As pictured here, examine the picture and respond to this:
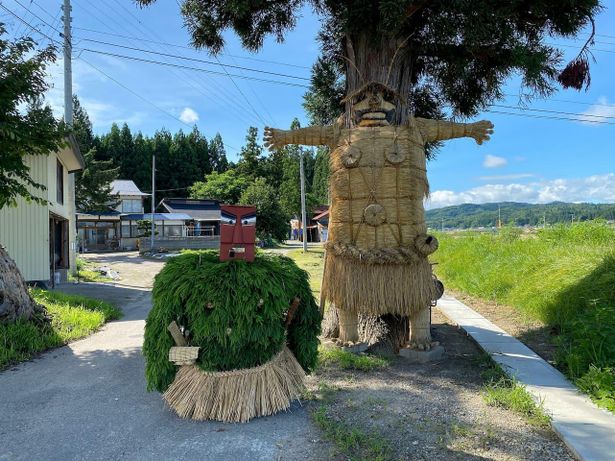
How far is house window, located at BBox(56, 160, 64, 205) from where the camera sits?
14308mm

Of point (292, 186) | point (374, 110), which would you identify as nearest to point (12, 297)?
point (374, 110)

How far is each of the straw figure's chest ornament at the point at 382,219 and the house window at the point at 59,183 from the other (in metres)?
12.2

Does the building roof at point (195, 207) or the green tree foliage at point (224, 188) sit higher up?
the green tree foliage at point (224, 188)

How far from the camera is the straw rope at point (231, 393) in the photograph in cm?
348

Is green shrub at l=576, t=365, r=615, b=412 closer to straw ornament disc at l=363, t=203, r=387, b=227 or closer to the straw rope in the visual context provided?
straw ornament disc at l=363, t=203, r=387, b=227

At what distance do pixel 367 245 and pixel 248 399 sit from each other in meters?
2.39

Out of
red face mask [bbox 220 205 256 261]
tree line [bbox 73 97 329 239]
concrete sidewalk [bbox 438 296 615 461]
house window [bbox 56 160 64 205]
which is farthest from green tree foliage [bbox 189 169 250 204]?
red face mask [bbox 220 205 256 261]

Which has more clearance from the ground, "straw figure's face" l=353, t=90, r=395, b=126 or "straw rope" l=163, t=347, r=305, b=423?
"straw figure's face" l=353, t=90, r=395, b=126

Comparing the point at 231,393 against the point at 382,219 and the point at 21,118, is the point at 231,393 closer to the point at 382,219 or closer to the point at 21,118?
the point at 382,219

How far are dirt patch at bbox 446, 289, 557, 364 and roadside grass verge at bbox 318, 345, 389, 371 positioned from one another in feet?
6.65

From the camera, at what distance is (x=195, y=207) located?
4144cm

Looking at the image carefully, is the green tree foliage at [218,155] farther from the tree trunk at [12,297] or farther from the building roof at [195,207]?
the tree trunk at [12,297]

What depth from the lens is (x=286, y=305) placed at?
353cm

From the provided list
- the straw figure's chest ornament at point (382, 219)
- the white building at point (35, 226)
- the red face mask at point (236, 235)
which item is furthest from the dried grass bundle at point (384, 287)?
the white building at point (35, 226)
